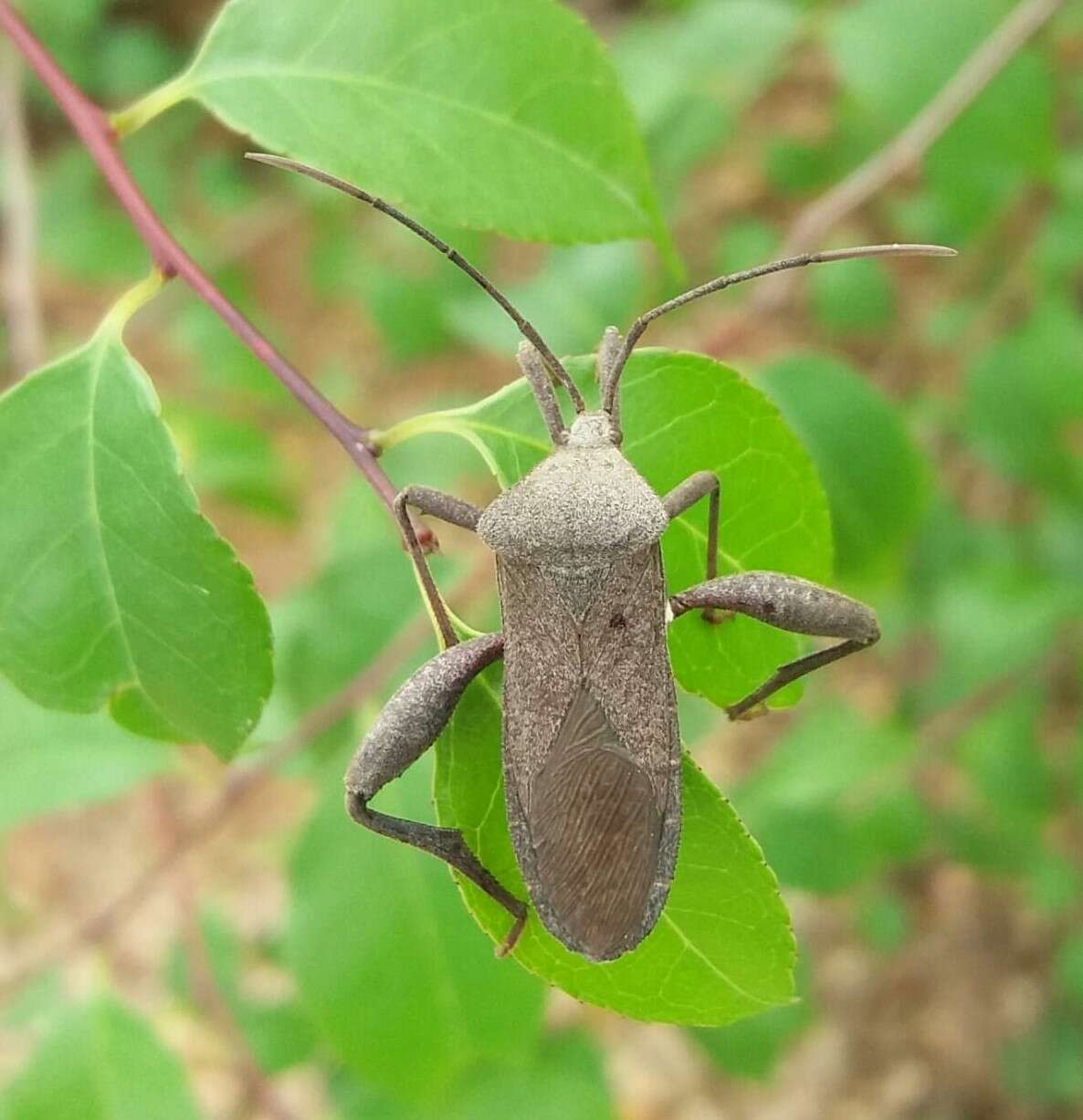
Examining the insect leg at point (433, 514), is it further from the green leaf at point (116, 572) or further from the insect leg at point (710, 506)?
the insect leg at point (710, 506)

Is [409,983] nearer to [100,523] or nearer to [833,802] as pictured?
[100,523]

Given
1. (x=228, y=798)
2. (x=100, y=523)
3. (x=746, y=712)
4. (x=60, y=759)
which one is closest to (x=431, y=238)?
(x=100, y=523)

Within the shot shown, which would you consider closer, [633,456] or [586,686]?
[633,456]

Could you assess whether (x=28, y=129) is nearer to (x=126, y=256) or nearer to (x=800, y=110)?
(x=126, y=256)

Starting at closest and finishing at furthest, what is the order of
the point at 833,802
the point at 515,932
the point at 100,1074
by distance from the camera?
the point at 515,932 → the point at 100,1074 → the point at 833,802

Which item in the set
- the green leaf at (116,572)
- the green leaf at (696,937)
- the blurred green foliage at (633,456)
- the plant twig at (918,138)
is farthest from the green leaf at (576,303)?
the green leaf at (696,937)

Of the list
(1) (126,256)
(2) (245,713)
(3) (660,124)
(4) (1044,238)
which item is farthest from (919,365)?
(2) (245,713)

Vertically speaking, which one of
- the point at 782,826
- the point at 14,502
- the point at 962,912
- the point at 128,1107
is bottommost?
the point at 962,912

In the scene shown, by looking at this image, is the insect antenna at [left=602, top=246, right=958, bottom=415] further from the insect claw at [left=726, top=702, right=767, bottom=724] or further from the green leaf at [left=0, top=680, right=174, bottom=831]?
the green leaf at [left=0, top=680, right=174, bottom=831]
